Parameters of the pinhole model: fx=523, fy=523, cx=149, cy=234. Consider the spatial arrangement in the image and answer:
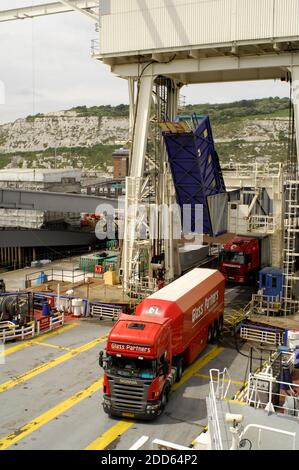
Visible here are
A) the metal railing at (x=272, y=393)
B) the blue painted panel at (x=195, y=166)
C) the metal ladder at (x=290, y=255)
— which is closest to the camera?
the metal railing at (x=272, y=393)

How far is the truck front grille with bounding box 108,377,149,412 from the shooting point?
15.6 m

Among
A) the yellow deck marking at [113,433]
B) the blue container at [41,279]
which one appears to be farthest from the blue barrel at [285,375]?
the blue container at [41,279]

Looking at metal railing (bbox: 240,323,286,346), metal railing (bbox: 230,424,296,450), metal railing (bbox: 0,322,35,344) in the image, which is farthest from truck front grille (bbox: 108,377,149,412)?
metal railing (bbox: 240,323,286,346)

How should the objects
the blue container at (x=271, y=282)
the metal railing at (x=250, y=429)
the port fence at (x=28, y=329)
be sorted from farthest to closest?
Result: the blue container at (x=271, y=282) → the port fence at (x=28, y=329) → the metal railing at (x=250, y=429)

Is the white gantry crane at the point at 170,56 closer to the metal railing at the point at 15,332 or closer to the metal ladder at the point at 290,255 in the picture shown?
the metal ladder at the point at 290,255

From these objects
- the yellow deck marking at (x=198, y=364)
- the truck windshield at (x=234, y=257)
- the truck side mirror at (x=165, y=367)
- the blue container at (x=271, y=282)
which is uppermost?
the truck windshield at (x=234, y=257)

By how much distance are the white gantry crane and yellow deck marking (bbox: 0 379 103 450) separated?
11.5m

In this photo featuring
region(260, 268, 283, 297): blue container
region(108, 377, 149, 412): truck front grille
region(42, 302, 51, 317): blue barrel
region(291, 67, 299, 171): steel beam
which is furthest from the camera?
region(260, 268, 283, 297): blue container

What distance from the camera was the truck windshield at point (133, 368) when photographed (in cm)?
1557

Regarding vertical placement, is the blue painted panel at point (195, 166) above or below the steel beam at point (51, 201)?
above

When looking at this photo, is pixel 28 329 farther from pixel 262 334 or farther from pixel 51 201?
pixel 51 201

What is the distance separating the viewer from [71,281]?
32.7m

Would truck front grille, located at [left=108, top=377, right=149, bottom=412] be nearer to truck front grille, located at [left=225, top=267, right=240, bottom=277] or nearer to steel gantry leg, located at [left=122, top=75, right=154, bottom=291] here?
steel gantry leg, located at [left=122, top=75, right=154, bottom=291]
